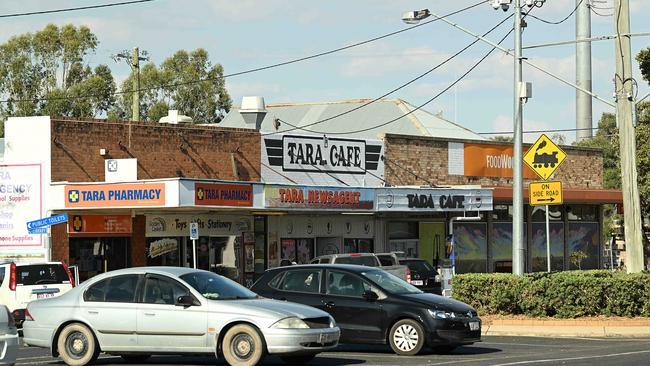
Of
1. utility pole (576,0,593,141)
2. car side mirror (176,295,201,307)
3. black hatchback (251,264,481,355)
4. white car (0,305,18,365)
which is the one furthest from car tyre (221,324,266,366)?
utility pole (576,0,593,141)

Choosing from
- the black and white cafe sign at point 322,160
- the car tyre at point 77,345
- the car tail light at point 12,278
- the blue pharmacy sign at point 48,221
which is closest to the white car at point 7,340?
the car tyre at point 77,345

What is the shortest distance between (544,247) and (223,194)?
70.1ft

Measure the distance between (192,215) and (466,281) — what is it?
12.3 m

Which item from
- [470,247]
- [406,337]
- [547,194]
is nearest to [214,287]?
[406,337]

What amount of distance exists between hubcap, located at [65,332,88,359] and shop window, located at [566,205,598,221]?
36743mm

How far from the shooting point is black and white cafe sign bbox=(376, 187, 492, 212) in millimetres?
38812

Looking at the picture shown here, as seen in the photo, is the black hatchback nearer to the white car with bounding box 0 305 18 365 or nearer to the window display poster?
the white car with bounding box 0 305 18 365

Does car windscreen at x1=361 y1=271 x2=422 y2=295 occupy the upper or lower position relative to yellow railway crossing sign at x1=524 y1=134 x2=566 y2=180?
lower

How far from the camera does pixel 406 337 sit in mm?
19234

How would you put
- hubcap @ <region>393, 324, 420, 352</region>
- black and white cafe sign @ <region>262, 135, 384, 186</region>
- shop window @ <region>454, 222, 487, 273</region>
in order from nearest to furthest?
hubcap @ <region>393, 324, 420, 352</region> < black and white cafe sign @ <region>262, 135, 384, 186</region> < shop window @ <region>454, 222, 487, 273</region>

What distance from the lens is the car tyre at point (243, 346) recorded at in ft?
53.5

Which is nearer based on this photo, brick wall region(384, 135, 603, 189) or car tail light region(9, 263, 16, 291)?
car tail light region(9, 263, 16, 291)

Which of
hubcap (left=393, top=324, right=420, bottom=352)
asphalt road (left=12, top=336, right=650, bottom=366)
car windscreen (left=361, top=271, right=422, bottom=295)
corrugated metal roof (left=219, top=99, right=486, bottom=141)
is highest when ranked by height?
corrugated metal roof (left=219, top=99, right=486, bottom=141)

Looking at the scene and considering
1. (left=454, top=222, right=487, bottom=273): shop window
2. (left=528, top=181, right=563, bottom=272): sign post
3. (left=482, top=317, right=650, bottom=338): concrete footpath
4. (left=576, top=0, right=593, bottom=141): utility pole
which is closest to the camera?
(left=482, top=317, right=650, bottom=338): concrete footpath
